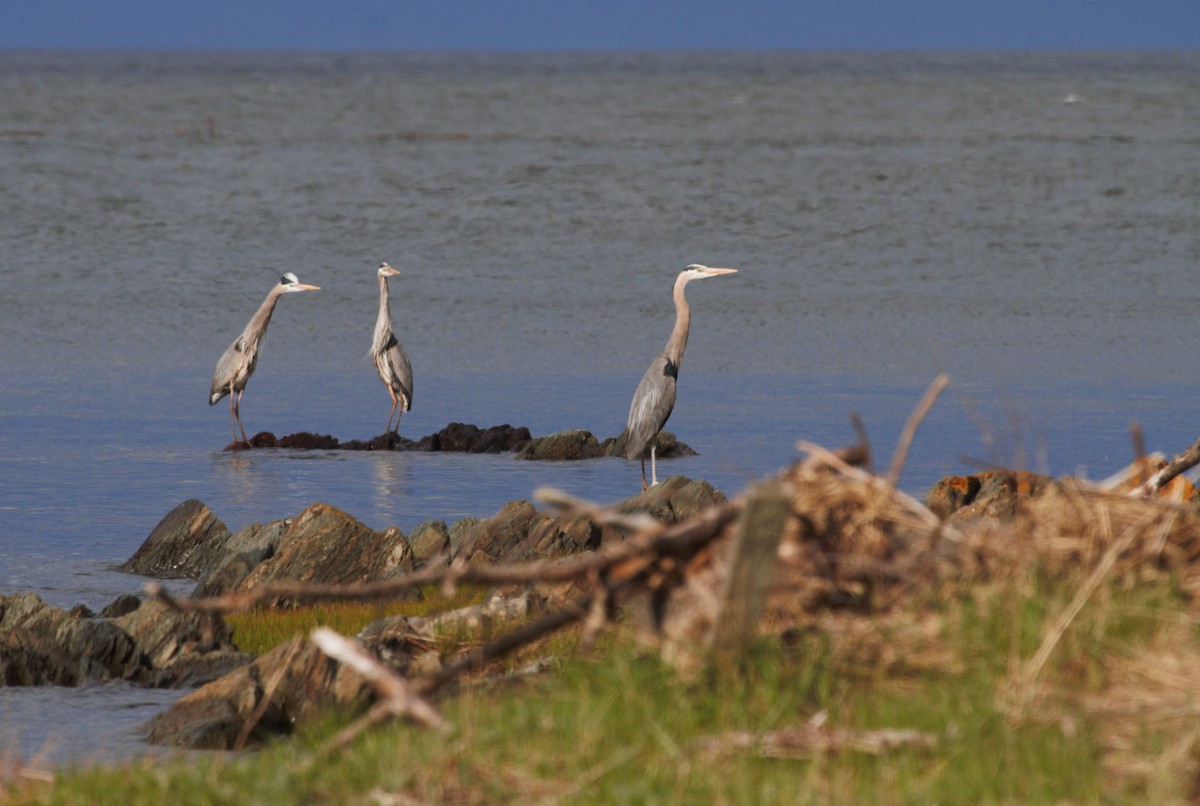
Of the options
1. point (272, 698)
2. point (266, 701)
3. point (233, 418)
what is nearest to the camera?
point (266, 701)

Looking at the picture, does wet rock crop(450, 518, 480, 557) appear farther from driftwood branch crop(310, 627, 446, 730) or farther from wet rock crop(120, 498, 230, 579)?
driftwood branch crop(310, 627, 446, 730)

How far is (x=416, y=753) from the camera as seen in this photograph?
4.21 metres

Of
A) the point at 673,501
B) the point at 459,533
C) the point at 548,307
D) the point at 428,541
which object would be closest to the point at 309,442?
the point at 459,533

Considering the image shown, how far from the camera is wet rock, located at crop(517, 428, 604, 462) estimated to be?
15.1m

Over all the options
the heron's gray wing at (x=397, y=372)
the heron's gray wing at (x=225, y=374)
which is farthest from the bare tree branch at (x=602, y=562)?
the heron's gray wing at (x=225, y=374)

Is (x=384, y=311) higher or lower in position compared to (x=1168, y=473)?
higher

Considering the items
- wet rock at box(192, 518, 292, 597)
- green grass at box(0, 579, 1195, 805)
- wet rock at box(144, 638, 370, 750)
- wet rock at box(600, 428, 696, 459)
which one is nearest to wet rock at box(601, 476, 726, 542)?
wet rock at box(192, 518, 292, 597)

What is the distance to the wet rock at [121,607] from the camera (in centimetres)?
912

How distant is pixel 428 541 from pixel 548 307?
15.2 m

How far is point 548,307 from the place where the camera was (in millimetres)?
25750

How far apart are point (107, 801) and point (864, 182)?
41.4m

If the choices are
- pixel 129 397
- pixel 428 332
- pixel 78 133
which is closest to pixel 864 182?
pixel 428 332

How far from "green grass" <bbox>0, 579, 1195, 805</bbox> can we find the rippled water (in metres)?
0.99

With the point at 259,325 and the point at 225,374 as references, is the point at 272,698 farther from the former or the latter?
the point at 259,325
